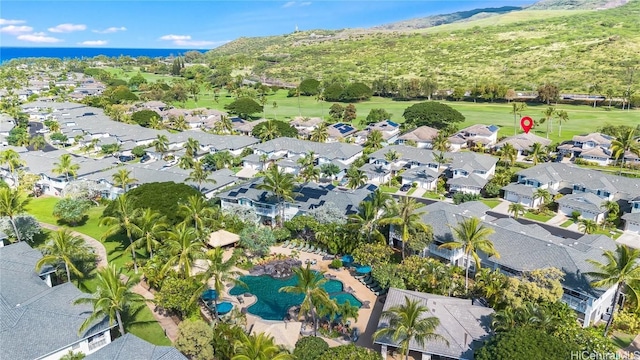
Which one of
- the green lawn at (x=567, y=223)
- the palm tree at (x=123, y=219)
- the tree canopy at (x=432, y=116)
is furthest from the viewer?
the tree canopy at (x=432, y=116)

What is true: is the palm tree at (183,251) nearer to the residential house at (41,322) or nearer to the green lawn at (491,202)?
the residential house at (41,322)

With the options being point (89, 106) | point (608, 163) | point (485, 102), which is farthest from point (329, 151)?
point (89, 106)

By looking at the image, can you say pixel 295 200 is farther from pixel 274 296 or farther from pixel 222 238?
pixel 274 296

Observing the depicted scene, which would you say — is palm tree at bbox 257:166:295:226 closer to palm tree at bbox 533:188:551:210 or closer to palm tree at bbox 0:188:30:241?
palm tree at bbox 0:188:30:241

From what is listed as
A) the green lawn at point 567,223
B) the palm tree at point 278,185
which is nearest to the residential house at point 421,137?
the green lawn at point 567,223

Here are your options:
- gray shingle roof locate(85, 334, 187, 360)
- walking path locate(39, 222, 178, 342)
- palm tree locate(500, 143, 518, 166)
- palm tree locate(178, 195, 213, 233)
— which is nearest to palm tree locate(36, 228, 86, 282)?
walking path locate(39, 222, 178, 342)

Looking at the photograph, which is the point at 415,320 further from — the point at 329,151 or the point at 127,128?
the point at 127,128

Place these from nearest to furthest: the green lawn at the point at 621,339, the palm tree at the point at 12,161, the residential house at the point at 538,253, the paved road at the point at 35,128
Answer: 1. the green lawn at the point at 621,339
2. the residential house at the point at 538,253
3. the palm tree at the point at 12,161
4. the paved road at the point at 35,128
